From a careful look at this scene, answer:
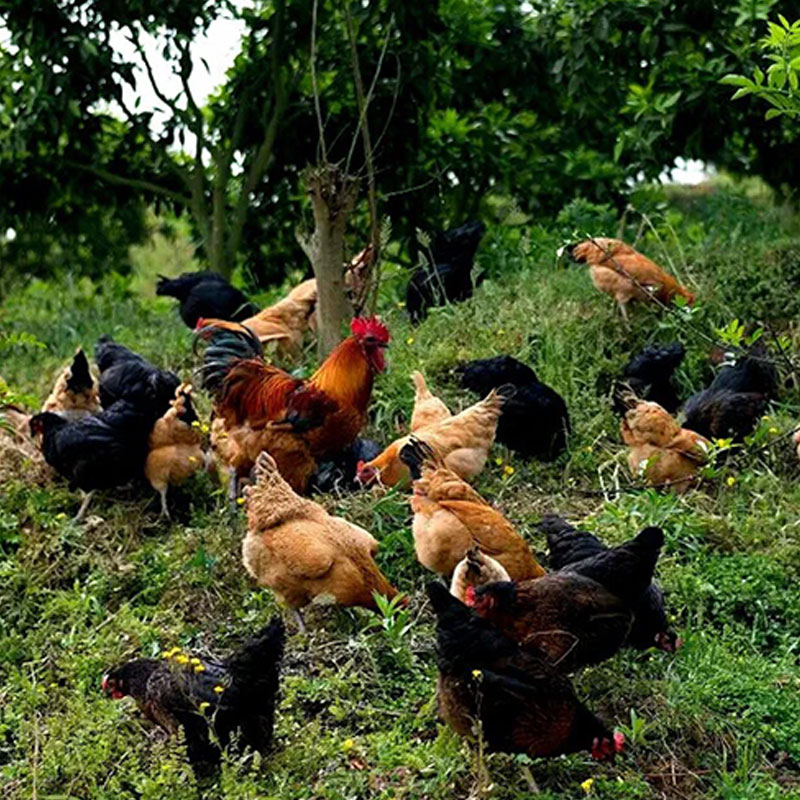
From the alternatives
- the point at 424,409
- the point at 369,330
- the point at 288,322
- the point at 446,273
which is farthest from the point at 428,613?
the point at 446,273

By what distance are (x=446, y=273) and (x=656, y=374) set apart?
2242 millimetres

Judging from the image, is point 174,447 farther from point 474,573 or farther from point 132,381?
point 474,573

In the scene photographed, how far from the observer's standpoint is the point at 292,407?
8648 millimetres

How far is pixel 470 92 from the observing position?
1362 cm

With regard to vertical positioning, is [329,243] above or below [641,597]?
above

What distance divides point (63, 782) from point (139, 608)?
4.79ft

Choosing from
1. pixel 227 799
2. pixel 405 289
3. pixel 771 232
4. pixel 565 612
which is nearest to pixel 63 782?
pixel 227 799

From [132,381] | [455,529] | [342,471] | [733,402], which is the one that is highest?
[132,381]

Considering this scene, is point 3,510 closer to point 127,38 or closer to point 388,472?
point 388,472

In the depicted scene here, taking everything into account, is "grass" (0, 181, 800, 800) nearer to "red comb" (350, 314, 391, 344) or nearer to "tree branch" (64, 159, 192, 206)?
"red comb" (350, 314, 391, 344)

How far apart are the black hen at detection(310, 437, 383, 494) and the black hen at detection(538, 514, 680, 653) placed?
1.60 m

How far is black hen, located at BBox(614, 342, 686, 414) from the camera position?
9750 mm

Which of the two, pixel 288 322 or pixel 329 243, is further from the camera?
pixel 288 322

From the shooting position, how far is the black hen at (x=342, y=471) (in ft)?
29.3
